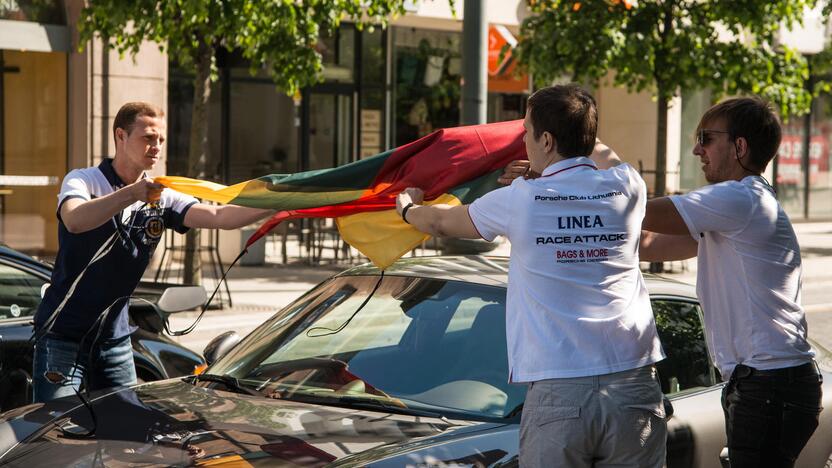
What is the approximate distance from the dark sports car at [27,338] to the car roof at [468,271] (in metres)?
1.88

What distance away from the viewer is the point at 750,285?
394 cm

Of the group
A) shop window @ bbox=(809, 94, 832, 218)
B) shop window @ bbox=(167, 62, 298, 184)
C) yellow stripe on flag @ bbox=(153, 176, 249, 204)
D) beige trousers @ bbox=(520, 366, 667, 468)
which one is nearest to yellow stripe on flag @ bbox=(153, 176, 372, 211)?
yellow stripe on flag @ bbox=(153, 176, 249, 204)

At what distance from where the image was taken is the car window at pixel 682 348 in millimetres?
4707

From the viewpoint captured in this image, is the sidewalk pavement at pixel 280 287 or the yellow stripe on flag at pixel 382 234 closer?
the yellow stripe on flag at pixel 382 234

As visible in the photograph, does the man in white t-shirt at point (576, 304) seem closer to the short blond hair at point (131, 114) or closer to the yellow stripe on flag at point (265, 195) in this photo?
the yellow stripe on flag at point (265, 195)

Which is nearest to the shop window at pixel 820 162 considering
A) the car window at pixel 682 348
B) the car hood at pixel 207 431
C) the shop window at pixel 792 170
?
the shop window at pixel 792 170

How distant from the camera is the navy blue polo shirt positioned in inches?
188

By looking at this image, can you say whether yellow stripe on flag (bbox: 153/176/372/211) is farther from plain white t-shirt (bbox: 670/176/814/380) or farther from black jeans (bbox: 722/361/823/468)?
black jeans (bbox: 722/361/823/468)

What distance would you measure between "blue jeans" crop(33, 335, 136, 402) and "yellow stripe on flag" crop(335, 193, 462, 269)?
1195 mm

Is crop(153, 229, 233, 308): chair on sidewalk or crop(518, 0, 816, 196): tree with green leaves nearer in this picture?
crop(153, 229, 233, 308): chair on sidewalk

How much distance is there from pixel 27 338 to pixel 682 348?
10.9 feet

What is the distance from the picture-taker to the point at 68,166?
1653cm

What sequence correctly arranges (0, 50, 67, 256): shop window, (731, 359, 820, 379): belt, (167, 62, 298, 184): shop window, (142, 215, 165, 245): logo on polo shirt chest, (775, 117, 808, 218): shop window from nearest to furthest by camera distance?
Result: (731, 359, 820, 379): belt, (142, 215, 165, 245): logo on polo shirt chest, (0, 50, 67, 256): shop window, (167, 62, 298, 184): shop window, (775, 117, 808, 218): shop window

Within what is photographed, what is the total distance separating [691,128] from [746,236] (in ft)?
76.2
